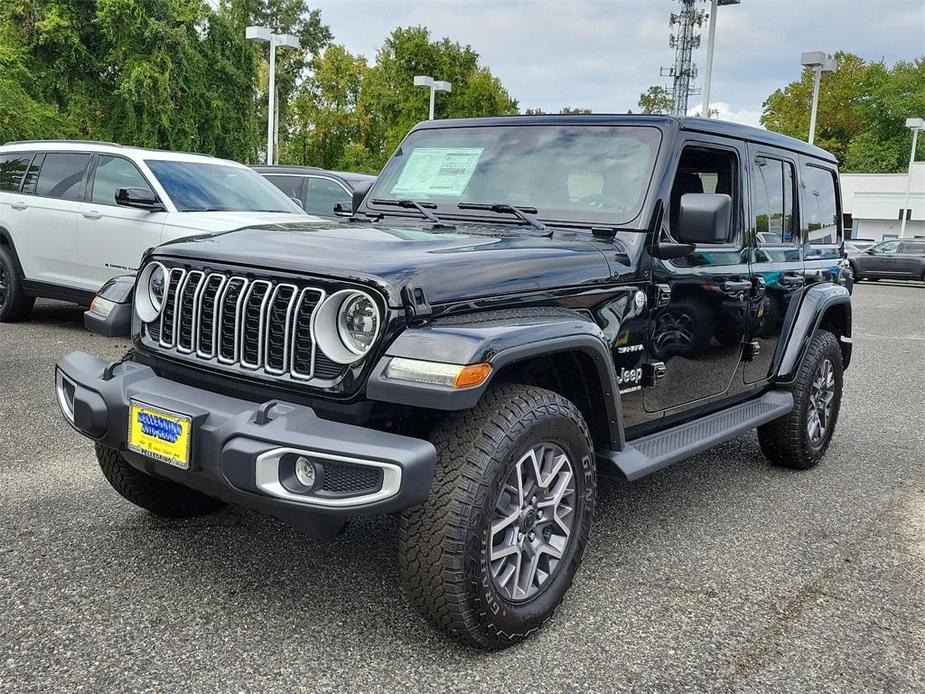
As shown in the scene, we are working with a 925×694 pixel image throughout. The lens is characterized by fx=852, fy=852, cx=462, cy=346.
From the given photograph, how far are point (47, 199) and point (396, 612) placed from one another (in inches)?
280

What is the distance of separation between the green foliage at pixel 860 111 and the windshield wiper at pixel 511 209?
211 ft

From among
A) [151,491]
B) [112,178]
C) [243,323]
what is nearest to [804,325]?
[243,323]

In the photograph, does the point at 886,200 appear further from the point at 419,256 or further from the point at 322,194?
the point at 419,256

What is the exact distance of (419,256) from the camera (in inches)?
113

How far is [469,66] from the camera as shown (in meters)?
43.4

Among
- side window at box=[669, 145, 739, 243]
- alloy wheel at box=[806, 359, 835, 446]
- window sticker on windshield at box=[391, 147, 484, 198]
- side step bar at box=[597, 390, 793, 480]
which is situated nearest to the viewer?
side step bar at box=[597, 390, 793, 480]

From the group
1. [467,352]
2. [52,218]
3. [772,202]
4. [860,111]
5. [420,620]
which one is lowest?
[420,620]

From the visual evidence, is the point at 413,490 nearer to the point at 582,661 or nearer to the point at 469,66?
the point at 582,661

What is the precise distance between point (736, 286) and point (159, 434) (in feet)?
9.24

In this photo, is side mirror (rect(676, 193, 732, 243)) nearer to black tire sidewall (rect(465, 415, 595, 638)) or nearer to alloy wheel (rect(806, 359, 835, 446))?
black tire sidewall (rect(465, 415, 595, 638))

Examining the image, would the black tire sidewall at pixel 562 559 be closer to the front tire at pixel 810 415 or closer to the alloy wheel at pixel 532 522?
the alloy wheel at pixel 532 522

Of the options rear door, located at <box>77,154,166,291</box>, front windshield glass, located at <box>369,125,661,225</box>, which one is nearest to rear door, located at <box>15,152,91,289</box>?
rear door, located at <box>77,154,166,291</box>

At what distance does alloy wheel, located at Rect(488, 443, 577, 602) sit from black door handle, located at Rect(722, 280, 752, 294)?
1614mm

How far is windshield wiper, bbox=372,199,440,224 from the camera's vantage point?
3.95 meters
